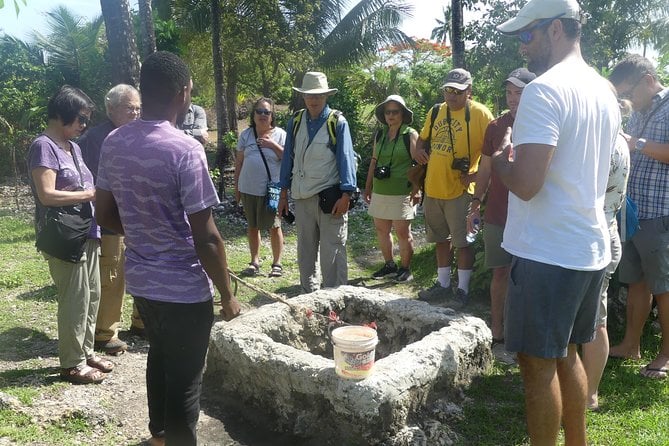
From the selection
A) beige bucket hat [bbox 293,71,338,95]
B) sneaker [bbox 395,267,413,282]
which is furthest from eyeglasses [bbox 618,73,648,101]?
sneaker [bbox 395,267,413,282]

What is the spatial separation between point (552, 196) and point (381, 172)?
3.81m

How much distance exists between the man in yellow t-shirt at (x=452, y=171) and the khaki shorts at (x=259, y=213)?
5.78 ft

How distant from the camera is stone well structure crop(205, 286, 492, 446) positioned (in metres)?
3.24

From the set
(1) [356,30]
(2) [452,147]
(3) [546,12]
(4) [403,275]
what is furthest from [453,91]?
(1) [356,30]

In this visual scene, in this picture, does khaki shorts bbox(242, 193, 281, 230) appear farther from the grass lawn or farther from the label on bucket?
the label on bucket

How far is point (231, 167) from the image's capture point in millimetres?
13820

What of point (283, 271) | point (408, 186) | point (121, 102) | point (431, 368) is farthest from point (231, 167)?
point (431, 368)

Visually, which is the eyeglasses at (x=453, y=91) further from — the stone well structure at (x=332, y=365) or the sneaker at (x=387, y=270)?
the sneaker at (x=387, y=270)

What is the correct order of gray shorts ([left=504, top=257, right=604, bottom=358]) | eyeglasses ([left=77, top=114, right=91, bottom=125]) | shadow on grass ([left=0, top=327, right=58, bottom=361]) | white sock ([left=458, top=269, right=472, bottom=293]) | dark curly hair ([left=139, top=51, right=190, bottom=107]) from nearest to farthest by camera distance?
gray shorts ([left=504, top=257, right=604, bottom=358]), dark curly hair ([left=139, top=51, right=190, bottom=107]), eyeglasses ([left=77, top=114, right=91, bottom=125]), shadow on grass ([left=0, top=327, right=58, bottom=361]), white sock ([left=458, top=269, right=472, bottom=293])

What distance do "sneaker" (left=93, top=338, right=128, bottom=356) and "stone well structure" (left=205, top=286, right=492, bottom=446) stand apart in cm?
91

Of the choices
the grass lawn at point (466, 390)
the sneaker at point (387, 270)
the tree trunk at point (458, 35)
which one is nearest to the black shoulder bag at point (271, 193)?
the grass lawn at point (466, 390)

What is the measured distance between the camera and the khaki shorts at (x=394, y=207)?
634 cm

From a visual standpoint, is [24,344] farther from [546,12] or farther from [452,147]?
[546,12]

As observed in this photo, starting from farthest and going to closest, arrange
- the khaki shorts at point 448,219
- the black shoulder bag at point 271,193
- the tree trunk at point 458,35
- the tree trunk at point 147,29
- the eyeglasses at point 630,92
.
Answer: the tree trunk at point 458,35 → the tree trunk at point 147,29 → the black shoulder bag at point 271,193 → the khaki shorts at point 448,219 → the eyeglasses at point 630,92
